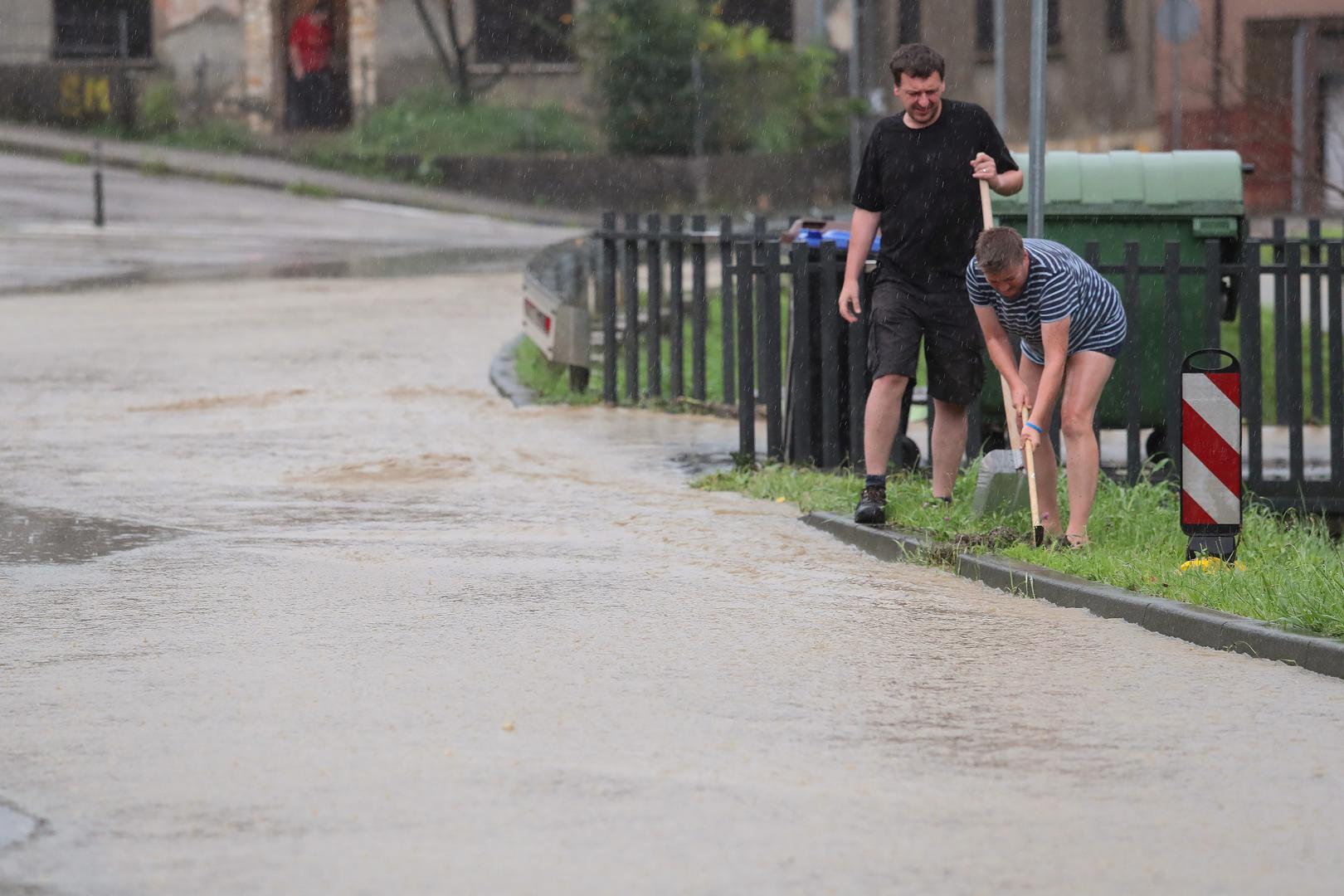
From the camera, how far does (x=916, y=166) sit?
29.3 feet

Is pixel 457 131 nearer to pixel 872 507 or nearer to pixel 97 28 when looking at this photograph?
pixel 97 28

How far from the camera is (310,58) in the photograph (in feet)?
133

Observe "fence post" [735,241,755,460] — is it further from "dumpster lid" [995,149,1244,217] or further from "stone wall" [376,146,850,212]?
"stone wall" [376,146,850,212]

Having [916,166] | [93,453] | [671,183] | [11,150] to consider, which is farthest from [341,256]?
→ [916,166]

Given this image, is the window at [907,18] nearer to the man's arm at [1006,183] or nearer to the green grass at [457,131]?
the green grass at [457,131]

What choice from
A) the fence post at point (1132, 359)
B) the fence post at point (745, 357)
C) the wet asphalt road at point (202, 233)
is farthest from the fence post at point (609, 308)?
the wet asphalt road at point (202, 233)

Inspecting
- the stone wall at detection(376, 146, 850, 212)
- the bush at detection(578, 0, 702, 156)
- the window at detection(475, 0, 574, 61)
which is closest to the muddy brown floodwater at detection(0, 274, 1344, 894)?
the stone wall at detection(376, 146, 850, 212)

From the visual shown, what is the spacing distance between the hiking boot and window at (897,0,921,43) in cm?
3121

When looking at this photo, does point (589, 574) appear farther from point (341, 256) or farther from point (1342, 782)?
point (341, 256)

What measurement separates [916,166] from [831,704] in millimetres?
3525

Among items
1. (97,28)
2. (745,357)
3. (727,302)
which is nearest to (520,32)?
(97,28)

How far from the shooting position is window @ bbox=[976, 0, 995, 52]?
3884 cm

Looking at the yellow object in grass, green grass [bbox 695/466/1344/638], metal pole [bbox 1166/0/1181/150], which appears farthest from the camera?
metal pole [bbox 1166/0/1181/150]

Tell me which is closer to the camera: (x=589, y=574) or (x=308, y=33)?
(x=589, y=574)
